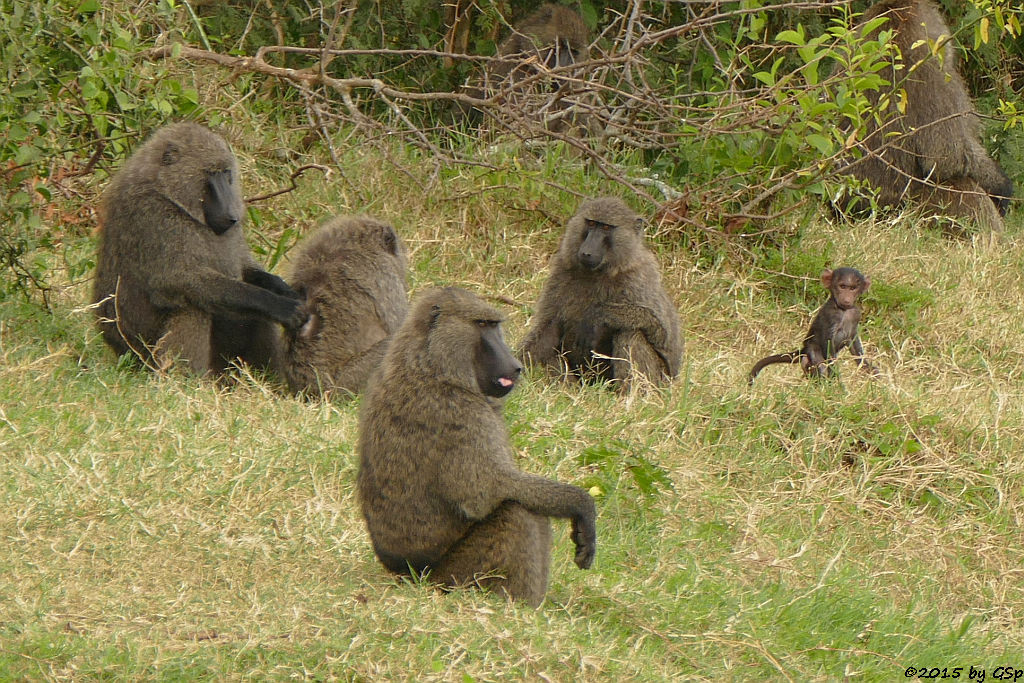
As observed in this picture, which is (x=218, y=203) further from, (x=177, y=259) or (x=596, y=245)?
(x=596, y=245)

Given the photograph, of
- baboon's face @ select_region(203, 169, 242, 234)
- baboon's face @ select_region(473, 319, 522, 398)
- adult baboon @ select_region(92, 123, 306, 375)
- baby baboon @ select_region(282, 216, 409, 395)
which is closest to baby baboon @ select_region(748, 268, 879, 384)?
baby baboon @ select_region(282, 216, 409, 395)

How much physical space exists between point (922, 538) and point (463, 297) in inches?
84.8

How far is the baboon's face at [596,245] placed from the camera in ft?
18.5

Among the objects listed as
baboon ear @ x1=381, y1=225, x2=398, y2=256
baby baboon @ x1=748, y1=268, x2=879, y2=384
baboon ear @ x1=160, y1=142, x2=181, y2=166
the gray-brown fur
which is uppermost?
the gray-brown fur

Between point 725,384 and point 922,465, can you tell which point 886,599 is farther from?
point 725,384

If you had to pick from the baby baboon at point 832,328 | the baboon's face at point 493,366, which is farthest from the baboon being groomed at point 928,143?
the baboon's face at point 493,366

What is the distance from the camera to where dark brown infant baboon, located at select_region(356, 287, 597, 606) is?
3387 mm

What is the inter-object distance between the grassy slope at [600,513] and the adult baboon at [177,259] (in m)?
0.25

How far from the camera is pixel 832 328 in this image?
5758 millimetres

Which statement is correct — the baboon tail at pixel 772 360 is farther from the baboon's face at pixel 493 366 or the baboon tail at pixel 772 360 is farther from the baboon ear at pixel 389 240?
the baboon's face at pixel 493 366

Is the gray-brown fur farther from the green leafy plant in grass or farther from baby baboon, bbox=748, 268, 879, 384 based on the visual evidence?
the green leafy plant in grass

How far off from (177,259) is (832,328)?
9.00 feet

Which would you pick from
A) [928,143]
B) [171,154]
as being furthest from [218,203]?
[928,143]

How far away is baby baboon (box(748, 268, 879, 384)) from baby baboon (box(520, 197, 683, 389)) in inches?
19.0
